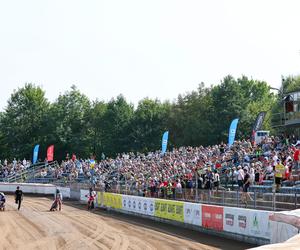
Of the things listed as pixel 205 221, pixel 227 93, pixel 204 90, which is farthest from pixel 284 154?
pixel 204 90

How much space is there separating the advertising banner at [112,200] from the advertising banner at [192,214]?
11.1 m

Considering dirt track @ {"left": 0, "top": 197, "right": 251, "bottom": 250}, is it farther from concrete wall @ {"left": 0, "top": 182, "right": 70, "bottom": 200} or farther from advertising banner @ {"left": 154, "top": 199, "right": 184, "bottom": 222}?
concrete wall @ {"left": 0, "top": 182, "right": 70, "bottom": 200}

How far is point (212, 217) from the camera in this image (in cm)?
2359

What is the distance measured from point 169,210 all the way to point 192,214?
9.94 feet

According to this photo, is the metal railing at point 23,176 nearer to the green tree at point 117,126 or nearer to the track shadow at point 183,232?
the green tree at point 117,126

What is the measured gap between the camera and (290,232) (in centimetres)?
1465

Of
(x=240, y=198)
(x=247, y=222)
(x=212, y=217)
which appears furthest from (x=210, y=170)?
(x=247, y=222)

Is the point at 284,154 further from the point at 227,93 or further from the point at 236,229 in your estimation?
the point at 227,93

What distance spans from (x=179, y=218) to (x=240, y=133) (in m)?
47.3

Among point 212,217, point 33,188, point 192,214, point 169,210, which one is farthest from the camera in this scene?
point 33,188

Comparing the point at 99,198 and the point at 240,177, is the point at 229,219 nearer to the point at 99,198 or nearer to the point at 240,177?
the point at 240,177

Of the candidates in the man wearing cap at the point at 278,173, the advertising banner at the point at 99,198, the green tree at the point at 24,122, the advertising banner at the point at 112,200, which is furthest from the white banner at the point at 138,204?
the green tree at the point at 24,122

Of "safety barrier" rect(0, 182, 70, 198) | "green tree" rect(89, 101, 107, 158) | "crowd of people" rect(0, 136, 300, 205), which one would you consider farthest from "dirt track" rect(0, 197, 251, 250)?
"green tree" rect(89, 101, 107, 158)

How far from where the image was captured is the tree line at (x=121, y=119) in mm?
77750
